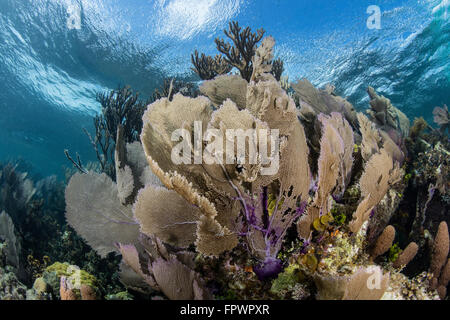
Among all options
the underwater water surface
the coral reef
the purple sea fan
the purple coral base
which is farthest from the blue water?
the purple coral base

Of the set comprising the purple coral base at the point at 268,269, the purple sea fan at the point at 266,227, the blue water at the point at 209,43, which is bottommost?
the purple coral base at the point at 268,269

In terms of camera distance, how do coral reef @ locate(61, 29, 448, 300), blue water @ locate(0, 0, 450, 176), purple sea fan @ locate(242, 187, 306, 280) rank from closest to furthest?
1. coral reef @ locate(61, 29, 448, 300)
2. purple sea fan @ locate(242, 187, 306, 280)
3. blue water @ locate(0, 0, 450, 176)

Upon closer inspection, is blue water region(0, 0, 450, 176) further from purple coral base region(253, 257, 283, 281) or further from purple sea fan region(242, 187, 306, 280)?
purple coral base region(253, 257, 283, 281)

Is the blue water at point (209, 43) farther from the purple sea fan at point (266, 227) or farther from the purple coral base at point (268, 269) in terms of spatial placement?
the purple coral base at point (268, 269)

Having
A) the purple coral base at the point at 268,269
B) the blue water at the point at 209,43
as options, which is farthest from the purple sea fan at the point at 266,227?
the blue water at the point at 209,43

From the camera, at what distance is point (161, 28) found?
41.5ft

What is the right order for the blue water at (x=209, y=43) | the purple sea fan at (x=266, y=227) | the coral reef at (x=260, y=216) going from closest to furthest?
the coral reef at (x=260, y=216)
the purple sea fan at (x=266, y=227)
the blue water at (x=209, y=43)

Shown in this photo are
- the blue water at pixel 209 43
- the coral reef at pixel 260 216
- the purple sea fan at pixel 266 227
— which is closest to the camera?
the coral reef at pixel 260 216

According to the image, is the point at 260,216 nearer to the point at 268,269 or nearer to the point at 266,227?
the point at 266,227

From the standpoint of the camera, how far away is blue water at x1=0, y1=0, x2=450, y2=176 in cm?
1113

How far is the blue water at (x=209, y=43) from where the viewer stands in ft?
36.5
